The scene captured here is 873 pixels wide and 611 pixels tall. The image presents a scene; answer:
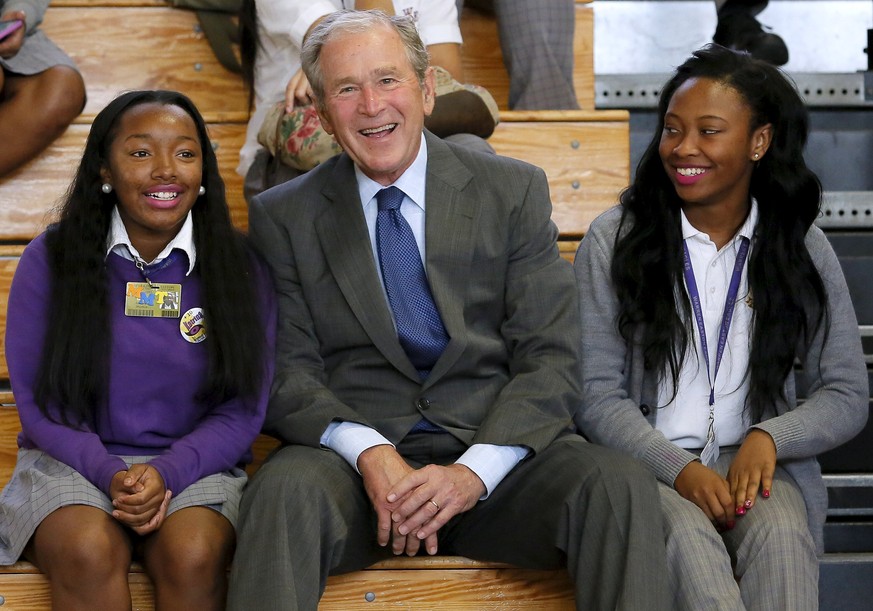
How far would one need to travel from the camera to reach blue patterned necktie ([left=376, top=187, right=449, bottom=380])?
1819mm

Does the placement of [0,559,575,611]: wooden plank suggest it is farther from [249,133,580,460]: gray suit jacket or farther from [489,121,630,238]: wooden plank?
[489,121,630,238]: wooden plank

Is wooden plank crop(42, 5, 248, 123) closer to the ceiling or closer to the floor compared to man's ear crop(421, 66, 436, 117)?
closer to the floor

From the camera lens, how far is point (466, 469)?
1679 millimetres

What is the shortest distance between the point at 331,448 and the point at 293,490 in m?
0.16

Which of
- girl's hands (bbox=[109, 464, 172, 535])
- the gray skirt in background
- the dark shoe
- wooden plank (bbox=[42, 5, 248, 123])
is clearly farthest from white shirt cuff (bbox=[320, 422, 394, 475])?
the dark shoe

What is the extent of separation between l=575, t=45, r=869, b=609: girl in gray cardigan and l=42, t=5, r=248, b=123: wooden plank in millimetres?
1244

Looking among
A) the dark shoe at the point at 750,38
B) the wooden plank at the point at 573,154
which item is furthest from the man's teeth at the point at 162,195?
the dark shoe at the point at 750,38

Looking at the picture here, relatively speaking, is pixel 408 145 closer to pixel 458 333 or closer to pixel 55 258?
pixel 458 333

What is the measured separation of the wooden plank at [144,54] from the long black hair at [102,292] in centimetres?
105

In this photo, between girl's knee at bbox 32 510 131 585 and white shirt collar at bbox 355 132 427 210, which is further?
white shirt collar at bbox 355 132 427 210

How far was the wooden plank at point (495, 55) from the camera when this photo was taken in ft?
9.62

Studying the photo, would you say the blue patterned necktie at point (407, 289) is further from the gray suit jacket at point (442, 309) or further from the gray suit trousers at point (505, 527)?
the gray suit trousers at point (505, 527)

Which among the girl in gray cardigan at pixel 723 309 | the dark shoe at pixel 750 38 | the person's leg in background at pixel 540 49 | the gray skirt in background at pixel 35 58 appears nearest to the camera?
the girl in gray cardigan at pixel 723 309

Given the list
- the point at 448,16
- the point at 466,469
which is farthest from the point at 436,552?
the point at 448,16
